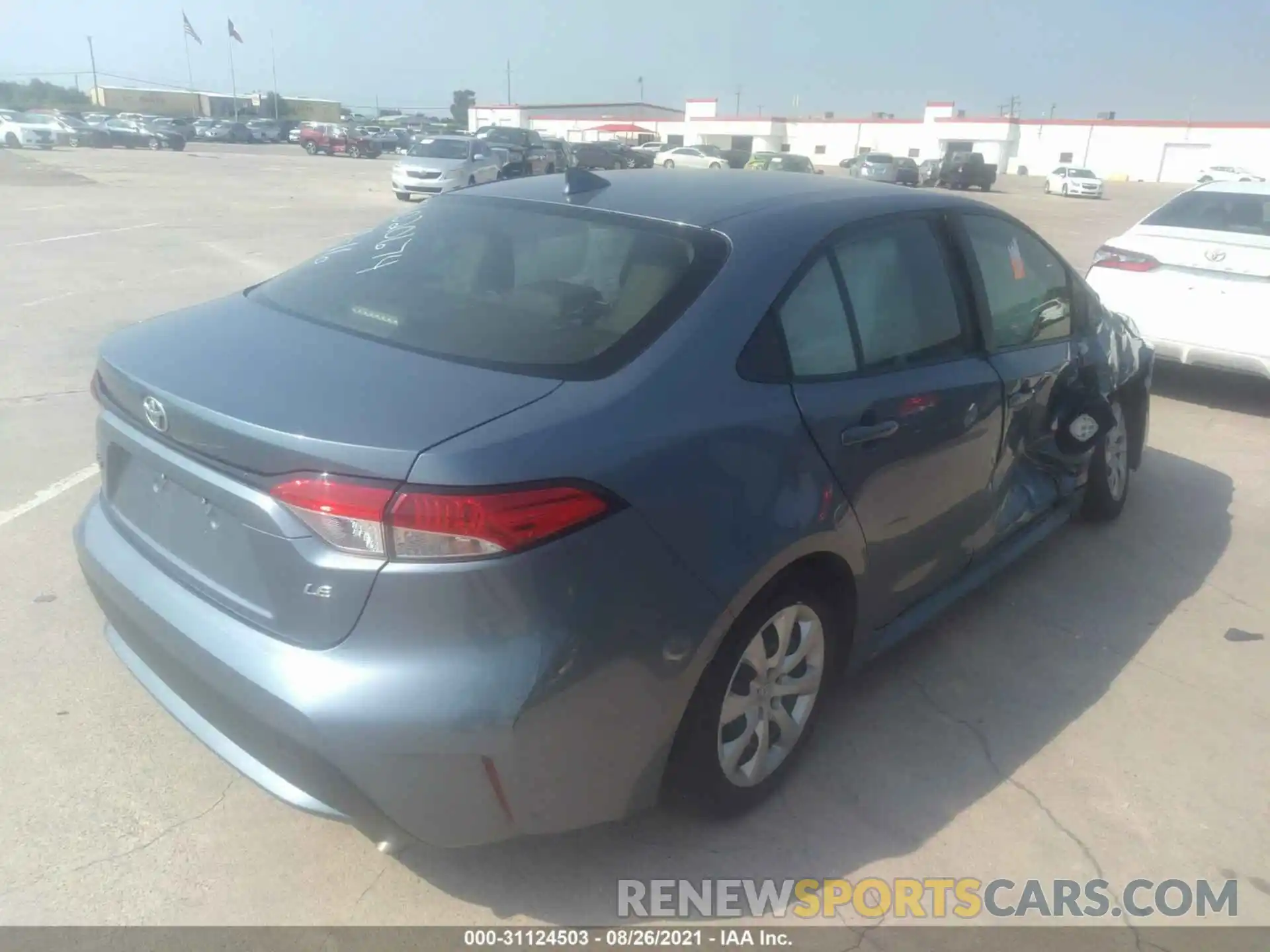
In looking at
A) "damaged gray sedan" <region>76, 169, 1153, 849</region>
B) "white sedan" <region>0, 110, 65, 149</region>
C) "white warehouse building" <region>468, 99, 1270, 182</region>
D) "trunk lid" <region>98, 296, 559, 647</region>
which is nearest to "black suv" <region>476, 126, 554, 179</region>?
"white sedan" <region>0, 110, 65, 149</region>

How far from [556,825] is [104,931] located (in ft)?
3.72

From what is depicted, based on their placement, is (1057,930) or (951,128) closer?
(1057,930)

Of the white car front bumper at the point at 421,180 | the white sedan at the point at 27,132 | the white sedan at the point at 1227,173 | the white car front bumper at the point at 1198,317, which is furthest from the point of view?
the white sedan at the point at 1227,173

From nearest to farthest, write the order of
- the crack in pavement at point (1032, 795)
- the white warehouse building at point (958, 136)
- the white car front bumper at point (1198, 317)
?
1. the crack in pavement at point (1032, 795)
2. the white car front bumper at point (1198, 317)
3. the white warehouse building at point (958, 136)

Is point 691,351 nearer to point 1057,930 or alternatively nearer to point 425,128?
point 1057,930

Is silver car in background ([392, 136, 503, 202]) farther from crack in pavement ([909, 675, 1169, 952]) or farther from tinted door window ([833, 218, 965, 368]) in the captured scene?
crack in pavement ([909, 675, 1169, 952])

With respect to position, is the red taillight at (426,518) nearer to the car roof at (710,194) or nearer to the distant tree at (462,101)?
the car roof at (710,194)

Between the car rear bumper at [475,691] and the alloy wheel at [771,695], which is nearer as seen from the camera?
the car rear bumper at [475,691]

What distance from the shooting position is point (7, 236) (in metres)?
13.2

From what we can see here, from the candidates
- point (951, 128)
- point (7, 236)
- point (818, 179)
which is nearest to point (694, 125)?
point (951, 128)

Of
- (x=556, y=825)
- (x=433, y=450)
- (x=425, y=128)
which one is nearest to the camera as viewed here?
(x=433, y=450)

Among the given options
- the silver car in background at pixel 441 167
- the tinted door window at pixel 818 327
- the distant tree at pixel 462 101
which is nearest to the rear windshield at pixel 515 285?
the tinted door window at pixel 818 327

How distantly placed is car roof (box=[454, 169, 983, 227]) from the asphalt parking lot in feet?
5.42

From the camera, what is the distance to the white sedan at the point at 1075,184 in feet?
134
